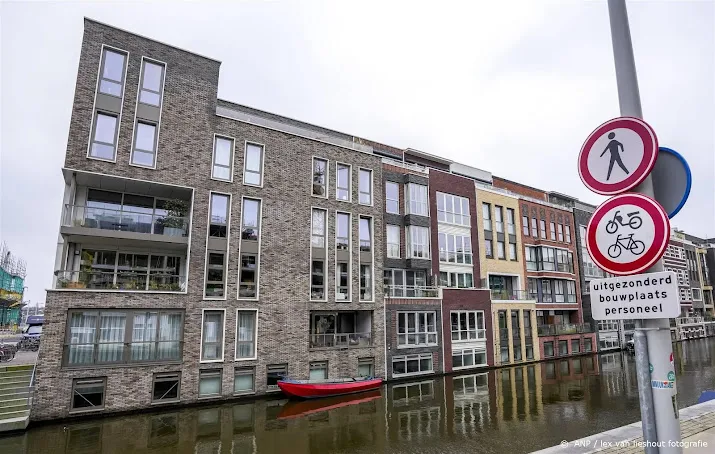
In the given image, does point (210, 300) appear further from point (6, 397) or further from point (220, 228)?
point (6, 397)

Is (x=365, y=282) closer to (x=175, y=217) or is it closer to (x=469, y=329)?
(x=469, y=329)

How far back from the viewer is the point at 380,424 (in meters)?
13.5

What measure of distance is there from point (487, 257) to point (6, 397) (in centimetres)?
2820

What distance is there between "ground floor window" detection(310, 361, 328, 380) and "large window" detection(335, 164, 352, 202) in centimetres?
886

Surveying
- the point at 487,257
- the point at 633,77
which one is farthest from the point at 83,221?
the point at 487,257

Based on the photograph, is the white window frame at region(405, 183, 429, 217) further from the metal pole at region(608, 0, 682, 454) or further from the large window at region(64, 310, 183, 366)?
the metal pole at region(608, 0, 682, 454)

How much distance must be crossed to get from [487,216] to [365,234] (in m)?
12.8

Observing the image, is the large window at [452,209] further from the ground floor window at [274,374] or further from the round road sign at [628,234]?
the round road sign at [628,234]

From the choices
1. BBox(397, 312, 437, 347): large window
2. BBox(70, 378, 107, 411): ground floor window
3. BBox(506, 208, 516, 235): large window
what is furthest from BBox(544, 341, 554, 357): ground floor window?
BBox(70, 378, 107, 411): ground floor window

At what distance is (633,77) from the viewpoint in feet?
11.2

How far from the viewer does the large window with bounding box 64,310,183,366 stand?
15719 millimetres

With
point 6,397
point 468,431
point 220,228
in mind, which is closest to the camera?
point 468,431

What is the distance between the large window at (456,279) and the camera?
2832 cm

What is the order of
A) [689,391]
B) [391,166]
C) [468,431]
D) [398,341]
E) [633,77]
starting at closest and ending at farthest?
[633,77], [468,431], [689,391], [398,341], [391,166]
